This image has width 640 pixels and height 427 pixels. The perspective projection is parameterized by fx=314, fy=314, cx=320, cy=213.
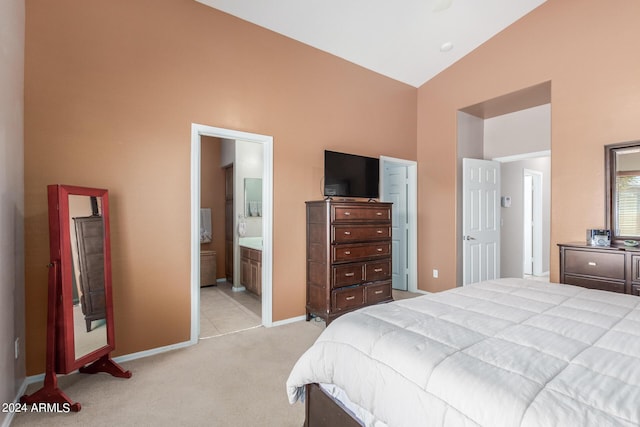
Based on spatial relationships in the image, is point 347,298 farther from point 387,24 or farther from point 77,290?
point 387,24

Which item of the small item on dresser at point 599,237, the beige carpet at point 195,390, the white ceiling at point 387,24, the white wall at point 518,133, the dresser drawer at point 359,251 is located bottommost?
the beige carpet at point 195,390

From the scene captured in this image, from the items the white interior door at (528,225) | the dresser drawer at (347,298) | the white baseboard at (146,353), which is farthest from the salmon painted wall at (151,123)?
the white interior door at (528,225)

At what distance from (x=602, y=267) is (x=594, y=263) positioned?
66 millimetres

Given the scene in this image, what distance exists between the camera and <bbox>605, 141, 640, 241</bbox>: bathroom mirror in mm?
3086

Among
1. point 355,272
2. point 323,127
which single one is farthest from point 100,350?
point 323,127

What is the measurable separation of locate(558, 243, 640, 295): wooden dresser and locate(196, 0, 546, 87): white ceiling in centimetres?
272

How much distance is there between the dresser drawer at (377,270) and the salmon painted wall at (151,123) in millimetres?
764

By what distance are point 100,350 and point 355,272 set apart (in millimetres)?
2387

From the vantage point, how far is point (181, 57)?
9.58 ft

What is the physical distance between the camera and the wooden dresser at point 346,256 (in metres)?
3.35

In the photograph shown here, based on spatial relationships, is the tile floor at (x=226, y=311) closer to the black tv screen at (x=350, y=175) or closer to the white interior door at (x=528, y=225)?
the black tv screen at (x=350, y=175)

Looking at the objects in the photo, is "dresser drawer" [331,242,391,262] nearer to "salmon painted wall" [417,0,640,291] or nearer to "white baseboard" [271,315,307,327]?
"white baseboard" [271,315,307,327]

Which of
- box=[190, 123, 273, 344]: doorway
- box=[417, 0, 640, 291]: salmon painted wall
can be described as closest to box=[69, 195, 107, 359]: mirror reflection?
box=[190, 123, 273, 344]: doorway

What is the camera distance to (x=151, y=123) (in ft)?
9.12
